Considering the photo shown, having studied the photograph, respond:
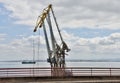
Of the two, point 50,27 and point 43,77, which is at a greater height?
point 50,27

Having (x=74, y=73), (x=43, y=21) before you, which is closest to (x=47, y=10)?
(x=43, y=21)

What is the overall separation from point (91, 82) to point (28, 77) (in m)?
6.32

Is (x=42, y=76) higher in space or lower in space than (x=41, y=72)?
lower

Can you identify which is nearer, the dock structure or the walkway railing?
the dock structure

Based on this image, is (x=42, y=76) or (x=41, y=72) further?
(x=41, y=72)

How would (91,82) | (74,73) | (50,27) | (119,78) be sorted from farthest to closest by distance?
(50,27)
(74,73)
(119,78)
(91,82)

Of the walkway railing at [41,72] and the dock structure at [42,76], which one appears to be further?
the walkway railing at [41,72]

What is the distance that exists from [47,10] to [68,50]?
8.12m

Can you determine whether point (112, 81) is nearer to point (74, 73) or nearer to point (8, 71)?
point (74, 73)

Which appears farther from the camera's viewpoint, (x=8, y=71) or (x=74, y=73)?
(x=74, y=73)

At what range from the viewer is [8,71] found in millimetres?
35500

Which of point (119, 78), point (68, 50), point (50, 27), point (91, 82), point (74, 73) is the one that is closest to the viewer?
point (91, 82)

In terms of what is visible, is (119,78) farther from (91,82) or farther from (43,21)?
(43,21)

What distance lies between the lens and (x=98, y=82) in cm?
3378
